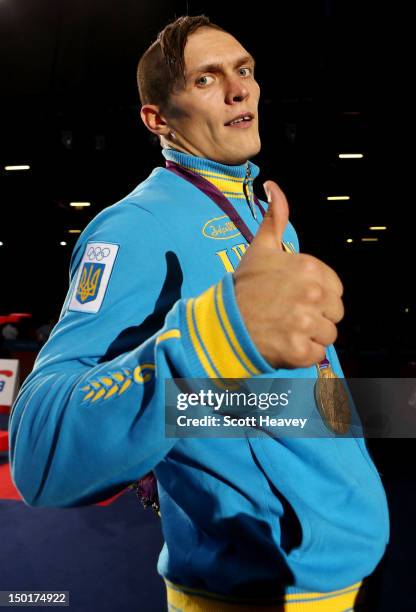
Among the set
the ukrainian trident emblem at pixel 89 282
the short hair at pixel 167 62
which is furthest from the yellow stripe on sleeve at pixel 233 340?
the short hair at pixel 167 62

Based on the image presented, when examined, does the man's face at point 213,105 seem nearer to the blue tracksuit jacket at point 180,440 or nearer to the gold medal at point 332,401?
the blue tracksuit jacket at point 180,440

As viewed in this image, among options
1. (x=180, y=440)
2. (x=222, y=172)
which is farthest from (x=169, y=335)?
(x=222, y=172)

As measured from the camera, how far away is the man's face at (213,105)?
0.97 meters

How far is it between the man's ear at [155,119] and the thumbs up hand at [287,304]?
23.7 inches

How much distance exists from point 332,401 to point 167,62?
2.52ft

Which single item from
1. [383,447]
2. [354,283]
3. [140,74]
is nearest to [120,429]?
[140,74]

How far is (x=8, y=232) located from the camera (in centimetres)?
1772

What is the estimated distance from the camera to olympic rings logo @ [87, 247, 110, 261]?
2.32 ft

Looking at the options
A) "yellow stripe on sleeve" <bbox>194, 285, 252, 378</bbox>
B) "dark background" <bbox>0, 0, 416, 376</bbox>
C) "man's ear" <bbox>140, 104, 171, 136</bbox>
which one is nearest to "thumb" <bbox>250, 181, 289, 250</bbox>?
"yellow stripe on sleeve" <bbox>194, 285, 252, 378</bbox>

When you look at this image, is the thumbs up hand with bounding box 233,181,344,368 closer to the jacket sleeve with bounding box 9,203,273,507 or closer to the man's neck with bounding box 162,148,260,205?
the jacket sleeve with bounding box 9,203,273,507

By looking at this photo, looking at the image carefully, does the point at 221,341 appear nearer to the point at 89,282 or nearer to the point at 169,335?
the point at 169,335

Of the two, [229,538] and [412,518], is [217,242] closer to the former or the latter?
[229,538]

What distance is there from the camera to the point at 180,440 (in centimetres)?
75

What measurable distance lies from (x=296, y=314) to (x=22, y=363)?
29.7ft
